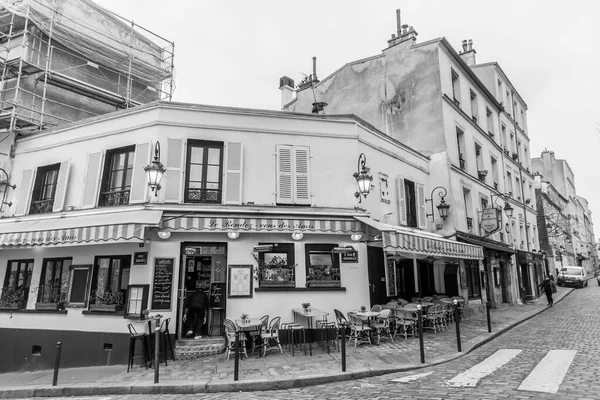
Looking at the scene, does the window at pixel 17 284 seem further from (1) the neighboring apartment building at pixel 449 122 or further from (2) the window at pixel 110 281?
(1) the neighboring apartment building at pixel 449 122

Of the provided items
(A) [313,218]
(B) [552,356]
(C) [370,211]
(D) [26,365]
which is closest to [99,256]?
(D) [26,365]

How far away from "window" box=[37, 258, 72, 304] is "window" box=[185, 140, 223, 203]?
3786 millimetres

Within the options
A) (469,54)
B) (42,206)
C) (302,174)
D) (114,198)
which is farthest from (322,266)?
(469,54)

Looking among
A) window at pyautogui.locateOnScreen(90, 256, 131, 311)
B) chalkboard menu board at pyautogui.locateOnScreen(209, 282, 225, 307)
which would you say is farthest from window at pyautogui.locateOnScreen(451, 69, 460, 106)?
window at pyautogui.locateOnScreen(90, 256, 131, 311)

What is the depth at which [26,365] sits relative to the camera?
30.3 feet

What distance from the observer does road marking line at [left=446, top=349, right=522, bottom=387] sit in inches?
223

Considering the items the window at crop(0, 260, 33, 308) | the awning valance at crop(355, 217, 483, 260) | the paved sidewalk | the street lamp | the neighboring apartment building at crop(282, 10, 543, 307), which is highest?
the neighboring apartment building at crop(282, 10, 543, 307)

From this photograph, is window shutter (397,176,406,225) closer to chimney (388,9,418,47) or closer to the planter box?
chimney (388,9,418,47)

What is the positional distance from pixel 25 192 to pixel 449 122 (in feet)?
49.9

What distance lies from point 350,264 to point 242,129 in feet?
15.2

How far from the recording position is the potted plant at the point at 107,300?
8859 millimetres

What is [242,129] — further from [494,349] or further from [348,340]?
[494,349]

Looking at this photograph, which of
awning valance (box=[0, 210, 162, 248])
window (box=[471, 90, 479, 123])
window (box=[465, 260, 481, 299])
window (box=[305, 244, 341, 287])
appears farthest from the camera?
window (box=[471, 90, 479, 123])

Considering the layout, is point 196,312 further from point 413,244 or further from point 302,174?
point 413,244
